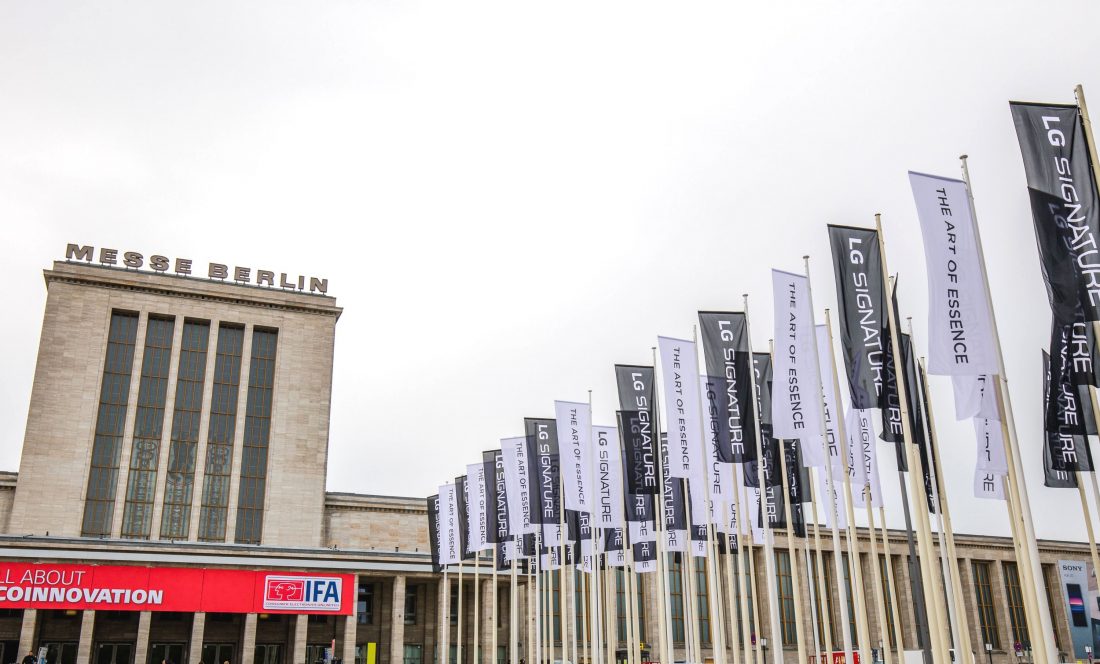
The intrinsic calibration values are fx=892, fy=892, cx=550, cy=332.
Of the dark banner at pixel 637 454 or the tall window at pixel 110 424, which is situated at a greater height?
the tall window at pixel 110 424

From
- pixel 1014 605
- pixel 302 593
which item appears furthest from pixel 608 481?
pixel 1014 605

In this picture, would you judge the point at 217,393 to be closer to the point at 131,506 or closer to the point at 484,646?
the point at 131,506

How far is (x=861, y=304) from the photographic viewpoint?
843 inches

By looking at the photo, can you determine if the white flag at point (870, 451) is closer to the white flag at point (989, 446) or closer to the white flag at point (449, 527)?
the white flag at point (989, 446)

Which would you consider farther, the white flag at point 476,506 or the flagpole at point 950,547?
the white flag at point 476,506

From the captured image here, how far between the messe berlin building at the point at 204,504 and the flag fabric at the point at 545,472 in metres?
11.7

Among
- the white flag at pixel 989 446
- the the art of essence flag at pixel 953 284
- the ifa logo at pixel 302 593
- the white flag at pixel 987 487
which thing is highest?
the the art of essence flag at pixel 953 284

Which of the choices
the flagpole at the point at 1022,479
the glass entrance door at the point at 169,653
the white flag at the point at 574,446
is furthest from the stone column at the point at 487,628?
the flagpole at the point at 1022,479

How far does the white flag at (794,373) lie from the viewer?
24.6m

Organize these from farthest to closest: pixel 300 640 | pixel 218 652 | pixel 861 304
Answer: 1. pixel 218 652
2. pixel 300 640
3. pixel 861 304

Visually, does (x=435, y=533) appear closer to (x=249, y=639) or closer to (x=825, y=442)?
(x=249, y=639)

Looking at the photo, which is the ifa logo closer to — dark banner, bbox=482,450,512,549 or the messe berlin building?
the messe berlin building

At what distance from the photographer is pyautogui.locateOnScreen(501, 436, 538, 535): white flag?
40.5 m

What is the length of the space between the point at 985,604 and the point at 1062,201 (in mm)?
80431
